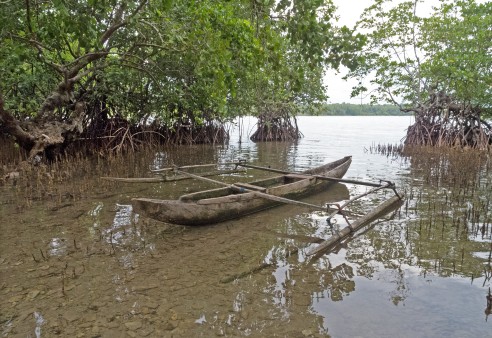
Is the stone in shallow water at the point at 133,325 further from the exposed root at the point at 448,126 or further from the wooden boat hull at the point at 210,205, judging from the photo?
the exposed root at the point at 448,126

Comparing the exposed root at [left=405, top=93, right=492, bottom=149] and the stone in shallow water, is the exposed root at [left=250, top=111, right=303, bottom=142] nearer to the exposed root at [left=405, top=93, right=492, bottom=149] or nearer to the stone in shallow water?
the exposed root at [left=405, top=93, right=492, bottom=149]

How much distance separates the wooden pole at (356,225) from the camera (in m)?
3.94

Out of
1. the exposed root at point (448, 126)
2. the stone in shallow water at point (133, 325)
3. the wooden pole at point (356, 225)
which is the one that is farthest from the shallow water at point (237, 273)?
the exposed root at point (448, 126)

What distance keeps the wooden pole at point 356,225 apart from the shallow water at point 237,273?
0.44 ft

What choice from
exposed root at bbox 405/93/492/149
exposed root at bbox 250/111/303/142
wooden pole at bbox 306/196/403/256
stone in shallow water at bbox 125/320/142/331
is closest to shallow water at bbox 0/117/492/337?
stone in shallow water at bbox 125/320/142/331

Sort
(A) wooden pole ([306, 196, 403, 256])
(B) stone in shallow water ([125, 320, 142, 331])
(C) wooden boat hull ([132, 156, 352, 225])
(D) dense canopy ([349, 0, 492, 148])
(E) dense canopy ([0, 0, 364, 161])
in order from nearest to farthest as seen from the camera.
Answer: (B) stone in shallow water ([125, 320, 142, 331])
(A) wooden pole ([306, 196, 403, 256])
(C) wooden boat hull ([132, 156, 352, 225])
(E) dense canopy ([0, 0, 364, 161])
(D) dense canopy ([349, 0, 492, 148])

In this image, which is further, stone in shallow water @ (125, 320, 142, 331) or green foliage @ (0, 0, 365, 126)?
green foliage @ (0, 0, 365, 126)

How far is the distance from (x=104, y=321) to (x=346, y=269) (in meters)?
2.36

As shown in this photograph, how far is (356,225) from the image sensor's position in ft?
15.1

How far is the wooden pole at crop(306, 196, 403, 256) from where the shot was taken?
394cm

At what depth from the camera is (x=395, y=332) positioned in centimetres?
271

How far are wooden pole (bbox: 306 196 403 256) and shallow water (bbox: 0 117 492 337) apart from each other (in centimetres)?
14

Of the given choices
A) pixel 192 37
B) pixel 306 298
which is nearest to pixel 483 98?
pixel 192 37

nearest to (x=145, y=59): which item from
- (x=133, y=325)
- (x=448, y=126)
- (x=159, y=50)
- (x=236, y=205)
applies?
(x=159, y=50)
